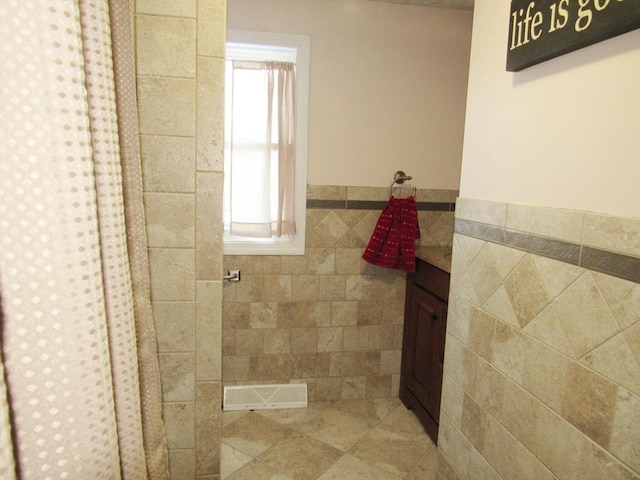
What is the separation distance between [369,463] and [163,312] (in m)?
1.42

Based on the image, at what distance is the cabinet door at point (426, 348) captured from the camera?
84.6 inches

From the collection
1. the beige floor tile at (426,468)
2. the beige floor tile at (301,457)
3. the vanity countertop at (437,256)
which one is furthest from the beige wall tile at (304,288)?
the beige floor tile at (426,468)

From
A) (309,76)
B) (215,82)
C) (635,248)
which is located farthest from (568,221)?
(309,76)

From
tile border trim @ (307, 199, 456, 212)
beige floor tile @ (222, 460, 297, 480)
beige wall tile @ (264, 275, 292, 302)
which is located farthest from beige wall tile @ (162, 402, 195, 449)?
tile border trim @ (307, 199, 456, 212)

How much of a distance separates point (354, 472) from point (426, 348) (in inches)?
29.3

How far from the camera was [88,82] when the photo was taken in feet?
1.25

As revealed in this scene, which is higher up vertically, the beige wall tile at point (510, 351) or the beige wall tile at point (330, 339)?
the beige wall tile at point (510, 351)

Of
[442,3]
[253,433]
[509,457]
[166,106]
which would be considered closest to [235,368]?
[253,433]

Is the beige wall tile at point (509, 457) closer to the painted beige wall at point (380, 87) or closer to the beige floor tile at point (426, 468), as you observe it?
the beige floor tile at point (426, 468)

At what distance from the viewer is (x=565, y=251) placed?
3.37ft

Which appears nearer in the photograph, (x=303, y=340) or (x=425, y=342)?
(x=425, y=342)

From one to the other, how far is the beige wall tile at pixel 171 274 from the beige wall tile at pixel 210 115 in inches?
10.2

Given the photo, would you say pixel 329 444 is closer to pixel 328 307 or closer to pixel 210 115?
pixel 328 307

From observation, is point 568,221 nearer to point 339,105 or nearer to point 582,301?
point 582,301
